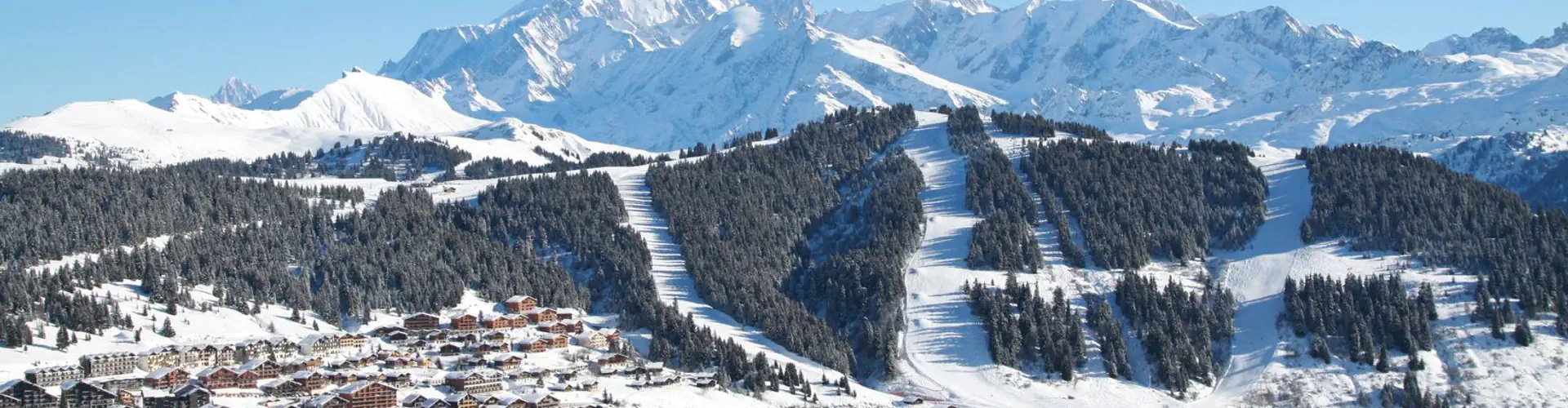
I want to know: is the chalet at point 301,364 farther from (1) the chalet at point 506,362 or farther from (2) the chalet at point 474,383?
(1) the chalet at point 506,362

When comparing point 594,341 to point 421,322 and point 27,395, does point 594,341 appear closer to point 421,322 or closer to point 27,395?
point 421,322

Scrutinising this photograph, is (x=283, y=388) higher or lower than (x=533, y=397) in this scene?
higher

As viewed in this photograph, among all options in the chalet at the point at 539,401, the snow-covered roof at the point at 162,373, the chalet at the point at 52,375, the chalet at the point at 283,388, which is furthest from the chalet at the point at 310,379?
the chalet at the point at 539,401

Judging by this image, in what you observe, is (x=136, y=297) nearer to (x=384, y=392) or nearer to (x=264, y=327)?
(x=264, y=327)

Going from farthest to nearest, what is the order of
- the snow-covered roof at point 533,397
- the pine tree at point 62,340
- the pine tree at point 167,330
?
1. the pine tree at point 167,330
2. the pine tree at point 62,340
3. the snow-covered roof at point 533,397

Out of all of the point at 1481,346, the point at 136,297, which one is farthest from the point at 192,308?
the point at 1481,346

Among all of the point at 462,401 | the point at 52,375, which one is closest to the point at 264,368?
the point at 52,375
